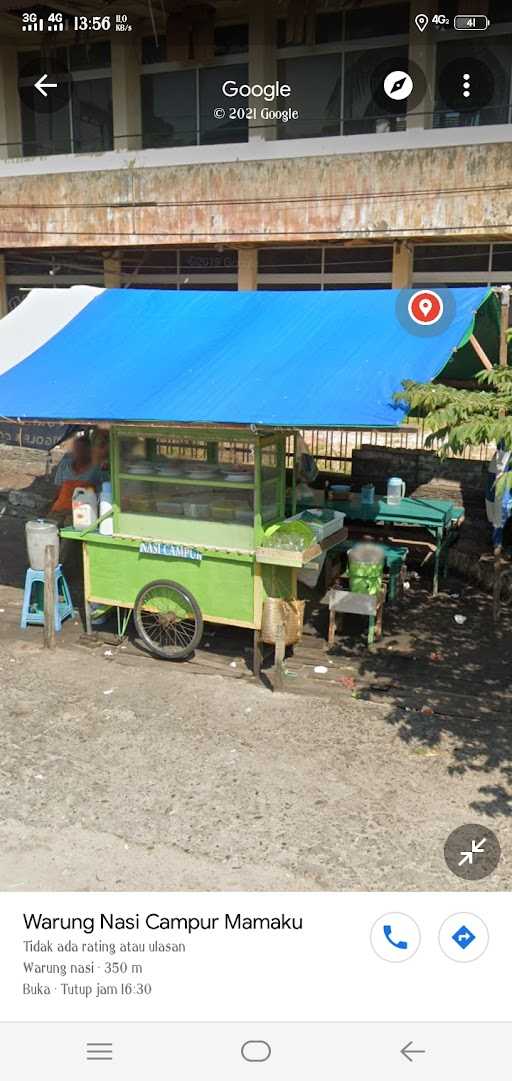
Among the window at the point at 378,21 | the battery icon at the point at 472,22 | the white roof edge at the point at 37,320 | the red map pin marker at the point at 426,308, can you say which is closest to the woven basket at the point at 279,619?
the red map pin marker at the point at 426,308

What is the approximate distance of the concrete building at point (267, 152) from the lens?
55.5ft

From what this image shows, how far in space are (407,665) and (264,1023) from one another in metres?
5.86

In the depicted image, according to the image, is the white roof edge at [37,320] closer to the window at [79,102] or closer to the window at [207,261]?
the window at [207,261]

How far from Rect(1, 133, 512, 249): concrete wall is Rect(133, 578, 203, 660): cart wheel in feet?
39.2

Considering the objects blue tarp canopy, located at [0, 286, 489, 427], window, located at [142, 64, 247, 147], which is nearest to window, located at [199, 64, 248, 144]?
window, located at [142, 64, 247, 147]

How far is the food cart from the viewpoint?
7926 millimetres

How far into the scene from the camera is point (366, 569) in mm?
8664

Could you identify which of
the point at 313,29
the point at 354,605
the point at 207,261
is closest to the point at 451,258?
the point at 313,29

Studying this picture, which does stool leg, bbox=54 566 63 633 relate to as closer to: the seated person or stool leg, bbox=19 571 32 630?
stool leg, bbox=19 571 32 630

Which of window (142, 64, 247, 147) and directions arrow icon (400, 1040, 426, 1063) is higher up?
window (142, 64, 247, 147)

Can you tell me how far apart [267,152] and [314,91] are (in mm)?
1678

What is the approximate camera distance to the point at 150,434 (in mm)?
8430

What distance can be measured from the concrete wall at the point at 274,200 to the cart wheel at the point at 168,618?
1194 cm

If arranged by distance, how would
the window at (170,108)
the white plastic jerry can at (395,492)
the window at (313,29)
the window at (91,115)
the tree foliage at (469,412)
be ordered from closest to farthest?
the tree foliage at (469,412) → the white plastic jerry can at (395,492) → the window at (313,29) → the window at (170,108) → the window at (91,115)
